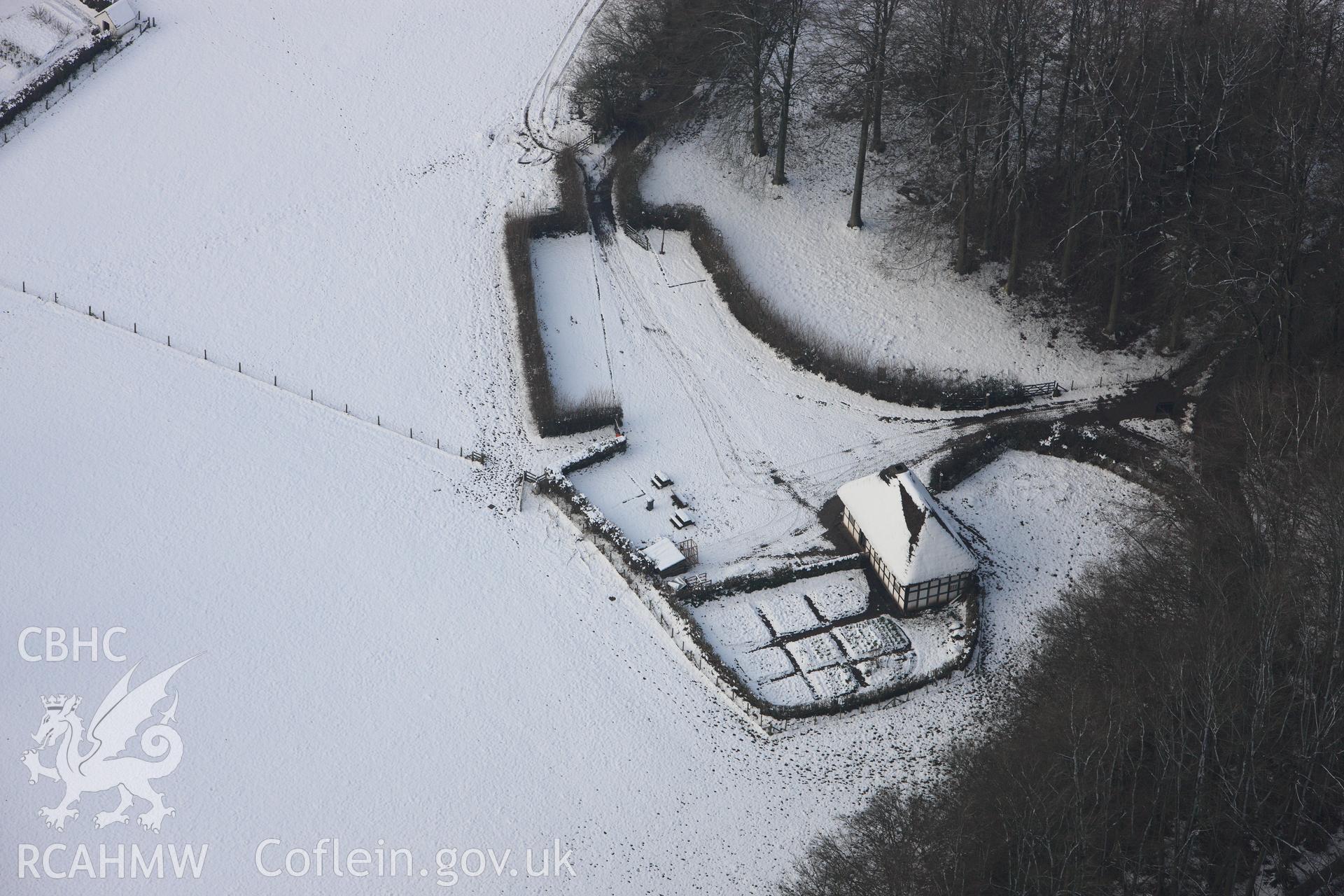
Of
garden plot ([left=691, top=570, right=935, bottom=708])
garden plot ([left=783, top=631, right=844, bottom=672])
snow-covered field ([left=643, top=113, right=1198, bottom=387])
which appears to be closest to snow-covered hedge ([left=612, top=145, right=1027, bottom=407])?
snow-covered field ([left=643, top=113, right=1198, bottom=387])

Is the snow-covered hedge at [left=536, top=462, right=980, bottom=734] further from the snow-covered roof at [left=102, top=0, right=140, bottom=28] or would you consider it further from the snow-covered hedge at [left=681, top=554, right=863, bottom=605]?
the snow-covered roof at [left=102, top=0, right=140, bottom=28]

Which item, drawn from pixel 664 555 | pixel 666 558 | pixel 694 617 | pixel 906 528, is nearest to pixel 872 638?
pixel 906 528

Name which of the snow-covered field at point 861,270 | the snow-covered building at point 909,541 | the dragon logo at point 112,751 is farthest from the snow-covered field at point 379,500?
the snow-covered field at point 861,270

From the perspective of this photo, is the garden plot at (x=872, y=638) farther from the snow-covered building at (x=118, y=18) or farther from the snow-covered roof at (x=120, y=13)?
the snow-covered roof at (x=120, y=13)

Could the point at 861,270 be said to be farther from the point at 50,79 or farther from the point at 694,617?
the point at 50,79

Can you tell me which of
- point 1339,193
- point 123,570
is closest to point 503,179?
point 123,570

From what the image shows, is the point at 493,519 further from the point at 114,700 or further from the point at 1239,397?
the point at 1239,397

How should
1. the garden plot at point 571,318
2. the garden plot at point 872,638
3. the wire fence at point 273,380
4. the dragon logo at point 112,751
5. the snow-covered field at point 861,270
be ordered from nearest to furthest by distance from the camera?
the dragon logo at point 112,751 < the garden plot at point 872,638 < the wire fence at point 273,380 < the snow-covered field at point 861,270 < the garden plot at point 571,318
